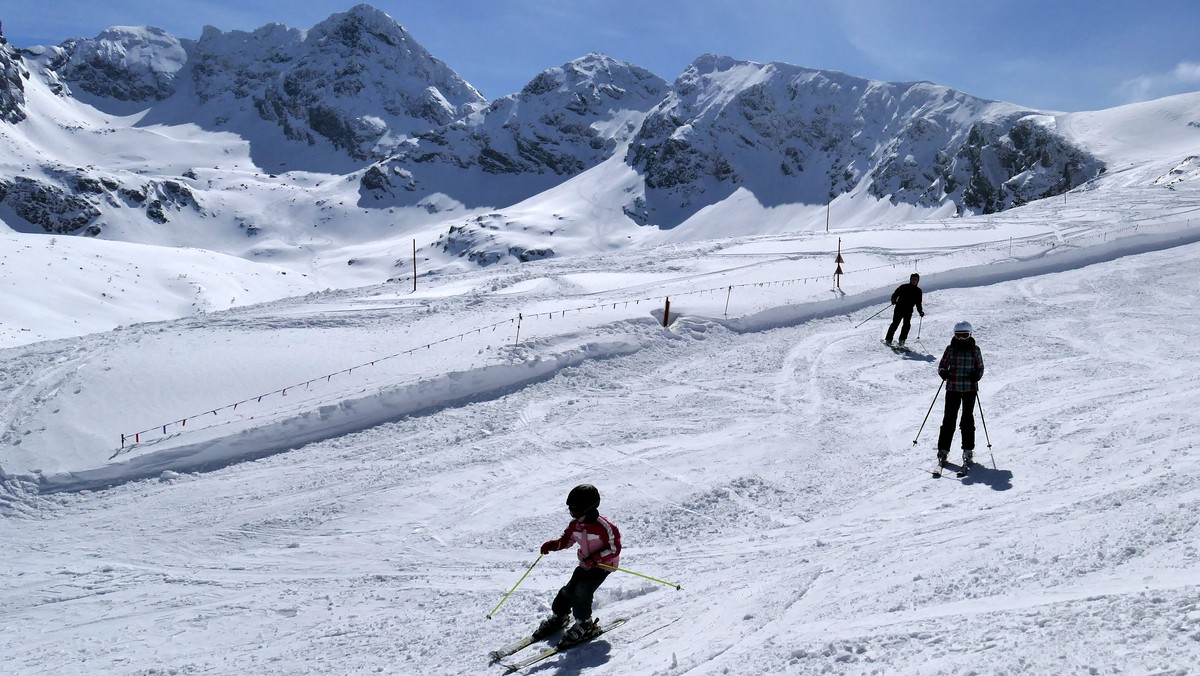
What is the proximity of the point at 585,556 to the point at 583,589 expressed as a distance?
0.27 m

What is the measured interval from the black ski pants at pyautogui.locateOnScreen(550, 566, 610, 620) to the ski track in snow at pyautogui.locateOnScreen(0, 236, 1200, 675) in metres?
0.32

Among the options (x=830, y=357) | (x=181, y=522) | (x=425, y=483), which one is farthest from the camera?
(x=830, y=357)

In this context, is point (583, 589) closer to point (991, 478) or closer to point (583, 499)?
point (583, 499)

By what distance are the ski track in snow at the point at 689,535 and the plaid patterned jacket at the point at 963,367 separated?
3.62 ft

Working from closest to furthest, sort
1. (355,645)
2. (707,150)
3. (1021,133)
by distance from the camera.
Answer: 1. (355,645)
2. (1021,133)
3. (707,150)

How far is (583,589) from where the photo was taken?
6.08 metres

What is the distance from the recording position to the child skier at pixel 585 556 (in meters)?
5.95

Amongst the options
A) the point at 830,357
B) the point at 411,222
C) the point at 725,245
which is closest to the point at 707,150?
the point at 411,222

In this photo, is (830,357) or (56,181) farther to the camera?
(56,181)

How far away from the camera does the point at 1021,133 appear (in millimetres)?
129625

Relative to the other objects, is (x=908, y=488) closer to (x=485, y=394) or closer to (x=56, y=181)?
(x=485, y=394)

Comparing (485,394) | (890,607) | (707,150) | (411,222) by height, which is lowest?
(890,607)

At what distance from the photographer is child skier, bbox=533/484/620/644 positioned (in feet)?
19.5

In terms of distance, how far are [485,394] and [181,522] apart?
17.4 feet
